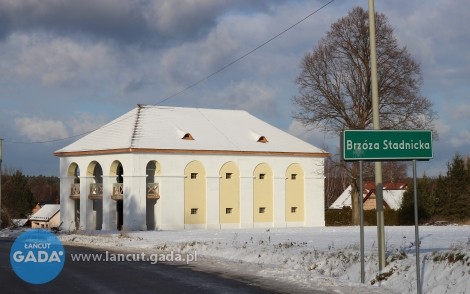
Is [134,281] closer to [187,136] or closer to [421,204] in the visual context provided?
[187,136]

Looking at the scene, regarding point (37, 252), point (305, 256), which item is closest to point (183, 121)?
point (37, 252)

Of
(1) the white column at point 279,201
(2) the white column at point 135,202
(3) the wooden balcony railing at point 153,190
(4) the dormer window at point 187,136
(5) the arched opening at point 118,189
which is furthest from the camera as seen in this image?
(1) the white column at point 279,201

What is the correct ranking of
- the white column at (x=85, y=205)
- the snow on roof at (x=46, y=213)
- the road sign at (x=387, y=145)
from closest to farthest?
the road sign at (x=387, y=145), the white column at (x=85, y=205), the snow on roof at (x=46, y=213)

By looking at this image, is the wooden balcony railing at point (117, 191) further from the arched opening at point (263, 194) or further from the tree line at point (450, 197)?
the tree line at point (450, 197)

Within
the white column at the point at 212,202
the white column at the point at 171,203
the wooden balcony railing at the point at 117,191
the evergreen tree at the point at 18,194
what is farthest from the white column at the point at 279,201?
the evergreen tree at the point at 18,194

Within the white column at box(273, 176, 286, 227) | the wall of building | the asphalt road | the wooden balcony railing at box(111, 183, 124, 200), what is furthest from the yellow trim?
the asphalt road

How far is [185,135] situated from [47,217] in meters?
41.4

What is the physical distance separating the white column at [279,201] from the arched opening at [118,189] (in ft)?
40.8

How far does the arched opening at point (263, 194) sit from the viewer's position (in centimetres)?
5681

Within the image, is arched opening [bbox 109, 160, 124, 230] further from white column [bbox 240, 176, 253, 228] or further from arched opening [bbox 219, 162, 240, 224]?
white column [bbox 240, 176, 253, 228]

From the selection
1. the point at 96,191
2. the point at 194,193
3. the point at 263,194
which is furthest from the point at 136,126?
the point at 263,194

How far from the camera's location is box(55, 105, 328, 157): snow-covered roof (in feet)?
176

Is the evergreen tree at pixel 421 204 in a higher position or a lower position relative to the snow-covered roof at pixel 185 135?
lower

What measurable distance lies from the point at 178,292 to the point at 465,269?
581 centimetres
